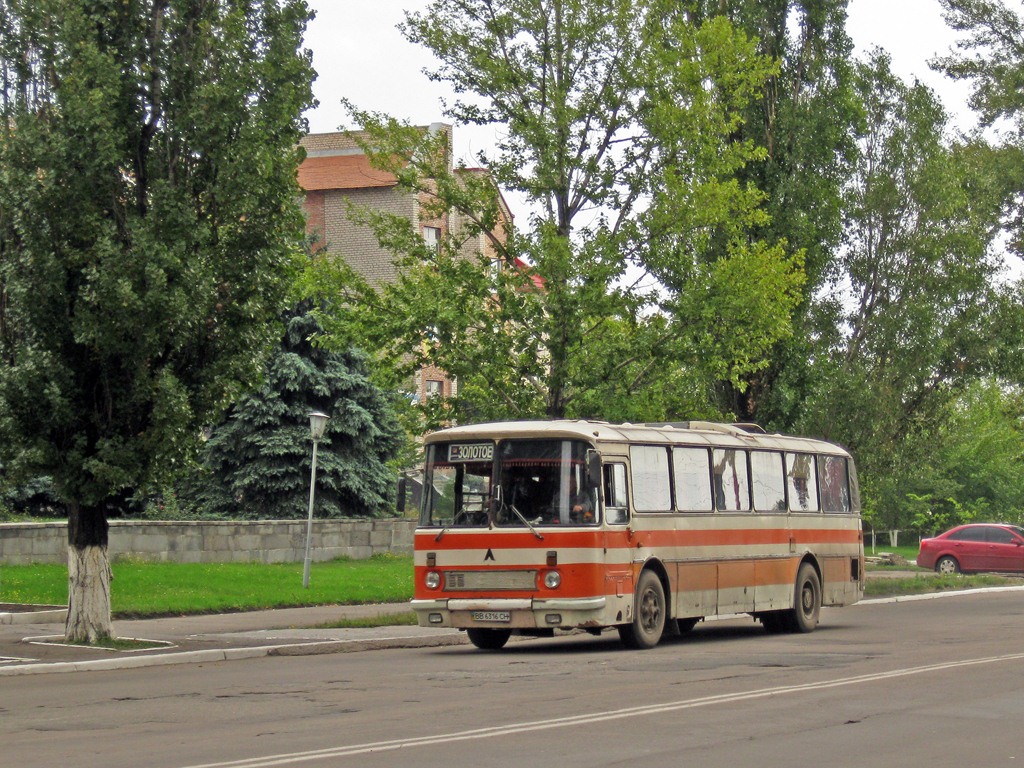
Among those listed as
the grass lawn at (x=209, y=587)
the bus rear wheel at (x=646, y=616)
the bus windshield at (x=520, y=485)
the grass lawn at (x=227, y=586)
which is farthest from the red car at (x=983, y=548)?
the bus windshield at (x=520, y=485)

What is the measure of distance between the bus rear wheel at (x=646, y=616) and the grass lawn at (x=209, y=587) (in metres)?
8.39

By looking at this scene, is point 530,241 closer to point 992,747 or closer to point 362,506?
point 992,747

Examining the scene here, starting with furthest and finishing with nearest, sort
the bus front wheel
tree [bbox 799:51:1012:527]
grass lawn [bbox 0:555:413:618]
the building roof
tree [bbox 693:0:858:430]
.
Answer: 1. the building roof
2. tree [bbox 799:51:1012:527]
3. tree [bbox 693:0:858:430]
4. grass lawn [bbox 0:555:413:618]
5. the bus front wheel

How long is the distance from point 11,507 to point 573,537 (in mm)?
21943

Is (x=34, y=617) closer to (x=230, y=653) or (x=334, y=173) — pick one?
(x=230, y=653)

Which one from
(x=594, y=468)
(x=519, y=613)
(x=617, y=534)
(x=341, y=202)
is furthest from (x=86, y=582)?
(x=341, y=202)

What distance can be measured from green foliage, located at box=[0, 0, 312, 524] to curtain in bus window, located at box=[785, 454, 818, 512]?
839 cm

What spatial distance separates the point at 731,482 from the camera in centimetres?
2091

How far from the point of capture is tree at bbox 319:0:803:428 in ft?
78.2

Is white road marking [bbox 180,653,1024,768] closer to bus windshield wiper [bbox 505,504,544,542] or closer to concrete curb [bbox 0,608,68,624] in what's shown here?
bus windshield wiper [bbox 505,504,544,542]

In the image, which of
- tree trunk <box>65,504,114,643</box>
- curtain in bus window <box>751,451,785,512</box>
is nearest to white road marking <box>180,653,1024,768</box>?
curtain in bus window <box>751,451,785,512</box>

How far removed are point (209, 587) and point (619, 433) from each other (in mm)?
11205

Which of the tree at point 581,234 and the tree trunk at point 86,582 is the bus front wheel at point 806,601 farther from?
the tree trunk at point 86,582

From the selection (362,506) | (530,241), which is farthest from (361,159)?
(530,241)
